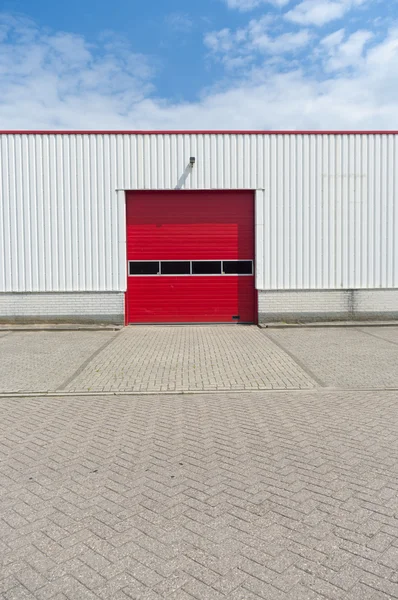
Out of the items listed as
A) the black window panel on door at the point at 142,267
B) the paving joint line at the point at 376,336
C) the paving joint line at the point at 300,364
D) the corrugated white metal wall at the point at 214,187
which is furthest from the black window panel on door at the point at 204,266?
the paving joint line at the point at 376,336

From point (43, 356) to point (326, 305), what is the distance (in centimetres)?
849

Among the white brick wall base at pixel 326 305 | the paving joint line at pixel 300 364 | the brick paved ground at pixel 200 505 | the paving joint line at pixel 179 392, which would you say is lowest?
the paving joint line at pixel 179 392

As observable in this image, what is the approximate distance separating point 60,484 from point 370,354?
7.53 m

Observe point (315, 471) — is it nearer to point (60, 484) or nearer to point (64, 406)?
Answer: point (60, 484)

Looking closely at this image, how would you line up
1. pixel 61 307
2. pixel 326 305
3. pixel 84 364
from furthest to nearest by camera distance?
pixel 326 305 → pixel 61 307 → pixel 84 364

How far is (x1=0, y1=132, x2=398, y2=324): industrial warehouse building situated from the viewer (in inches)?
526

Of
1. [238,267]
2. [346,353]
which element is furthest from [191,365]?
[238,267]

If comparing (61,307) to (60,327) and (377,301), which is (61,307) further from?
(377,301)

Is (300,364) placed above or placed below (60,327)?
below

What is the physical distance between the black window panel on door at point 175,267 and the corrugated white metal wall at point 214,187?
4.24 feet

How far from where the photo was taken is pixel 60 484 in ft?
12.4

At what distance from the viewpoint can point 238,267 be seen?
13.9m

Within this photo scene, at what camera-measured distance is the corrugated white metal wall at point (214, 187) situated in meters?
13.3

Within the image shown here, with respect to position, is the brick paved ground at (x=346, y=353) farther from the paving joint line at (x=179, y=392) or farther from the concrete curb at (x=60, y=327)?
the concrete curb at (x=60, y=327)
